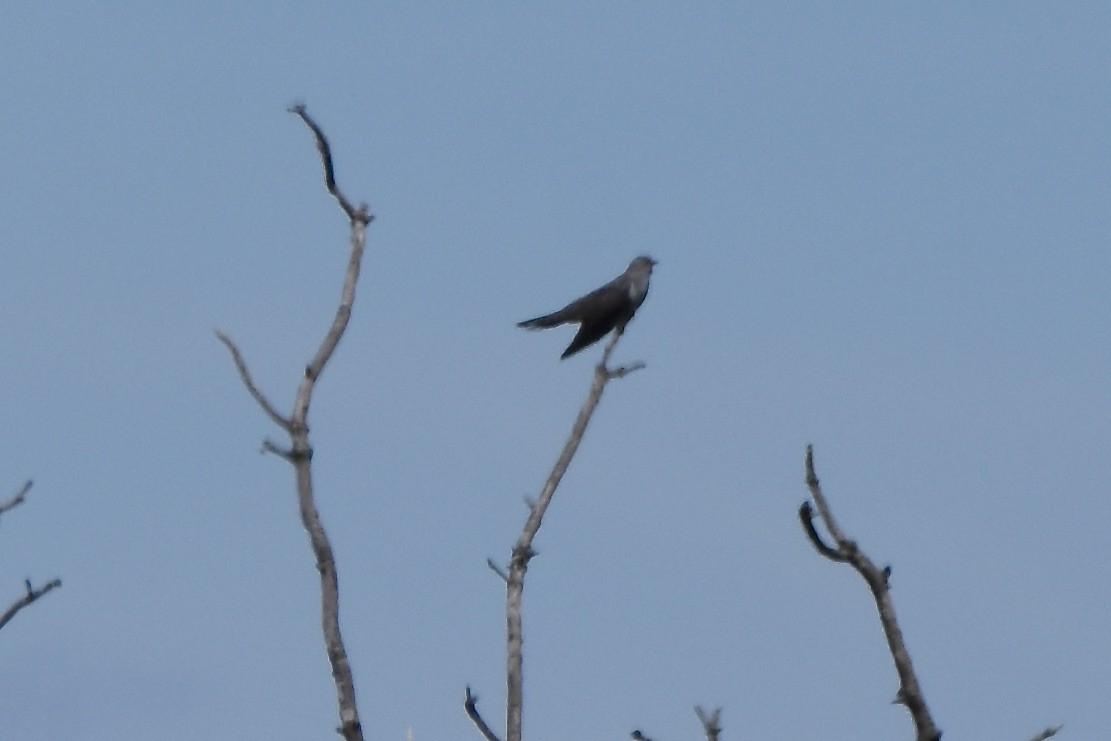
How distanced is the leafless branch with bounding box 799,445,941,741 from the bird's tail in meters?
9.31

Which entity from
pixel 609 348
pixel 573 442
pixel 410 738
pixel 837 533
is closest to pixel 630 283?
pixel 609 348

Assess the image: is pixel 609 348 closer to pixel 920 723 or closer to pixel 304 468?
pixel 304 468

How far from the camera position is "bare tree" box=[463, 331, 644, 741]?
308 inches

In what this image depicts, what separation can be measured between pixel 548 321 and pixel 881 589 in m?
9.68

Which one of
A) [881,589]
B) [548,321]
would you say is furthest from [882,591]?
[548,321]

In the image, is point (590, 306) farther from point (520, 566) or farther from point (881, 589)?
point (881, 589)

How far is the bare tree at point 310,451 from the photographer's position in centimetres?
711

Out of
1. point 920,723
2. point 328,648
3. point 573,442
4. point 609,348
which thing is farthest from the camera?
point 609,348

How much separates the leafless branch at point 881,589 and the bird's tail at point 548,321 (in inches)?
367

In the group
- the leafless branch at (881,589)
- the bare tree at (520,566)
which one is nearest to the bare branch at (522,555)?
the bare tree at (520,566)

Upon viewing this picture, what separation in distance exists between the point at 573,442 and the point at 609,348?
5.38ft

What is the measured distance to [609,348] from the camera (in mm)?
11414

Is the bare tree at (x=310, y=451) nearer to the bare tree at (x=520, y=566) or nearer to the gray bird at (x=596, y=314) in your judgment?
the bare tree at (x=520, y=566)

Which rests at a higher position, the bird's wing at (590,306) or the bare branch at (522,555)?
the bird's wing at (590,306)
